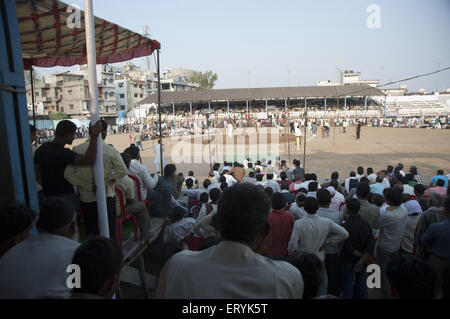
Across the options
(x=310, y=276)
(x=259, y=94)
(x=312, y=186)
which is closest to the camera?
(x=310, y=276)

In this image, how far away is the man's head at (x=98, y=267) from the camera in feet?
4.91

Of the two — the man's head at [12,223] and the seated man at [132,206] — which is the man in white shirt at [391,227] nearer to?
the seated man at [132,206]

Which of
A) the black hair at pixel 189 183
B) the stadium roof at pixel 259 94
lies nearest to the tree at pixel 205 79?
the stadium roof at pixel 259 94

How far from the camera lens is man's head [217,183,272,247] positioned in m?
1.33

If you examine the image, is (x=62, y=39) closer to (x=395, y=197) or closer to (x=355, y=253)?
(x=355, y=253)

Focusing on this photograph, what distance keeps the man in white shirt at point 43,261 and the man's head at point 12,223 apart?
0.17 meters

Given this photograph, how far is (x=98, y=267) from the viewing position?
4.98ft

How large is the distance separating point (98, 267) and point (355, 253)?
2.81 m

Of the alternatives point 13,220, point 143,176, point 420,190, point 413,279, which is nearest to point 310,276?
point 413,279

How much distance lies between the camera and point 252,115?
4094cm

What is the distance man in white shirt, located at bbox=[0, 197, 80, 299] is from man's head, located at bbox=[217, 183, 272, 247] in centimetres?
107

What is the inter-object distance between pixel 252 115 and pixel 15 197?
1543 inches
